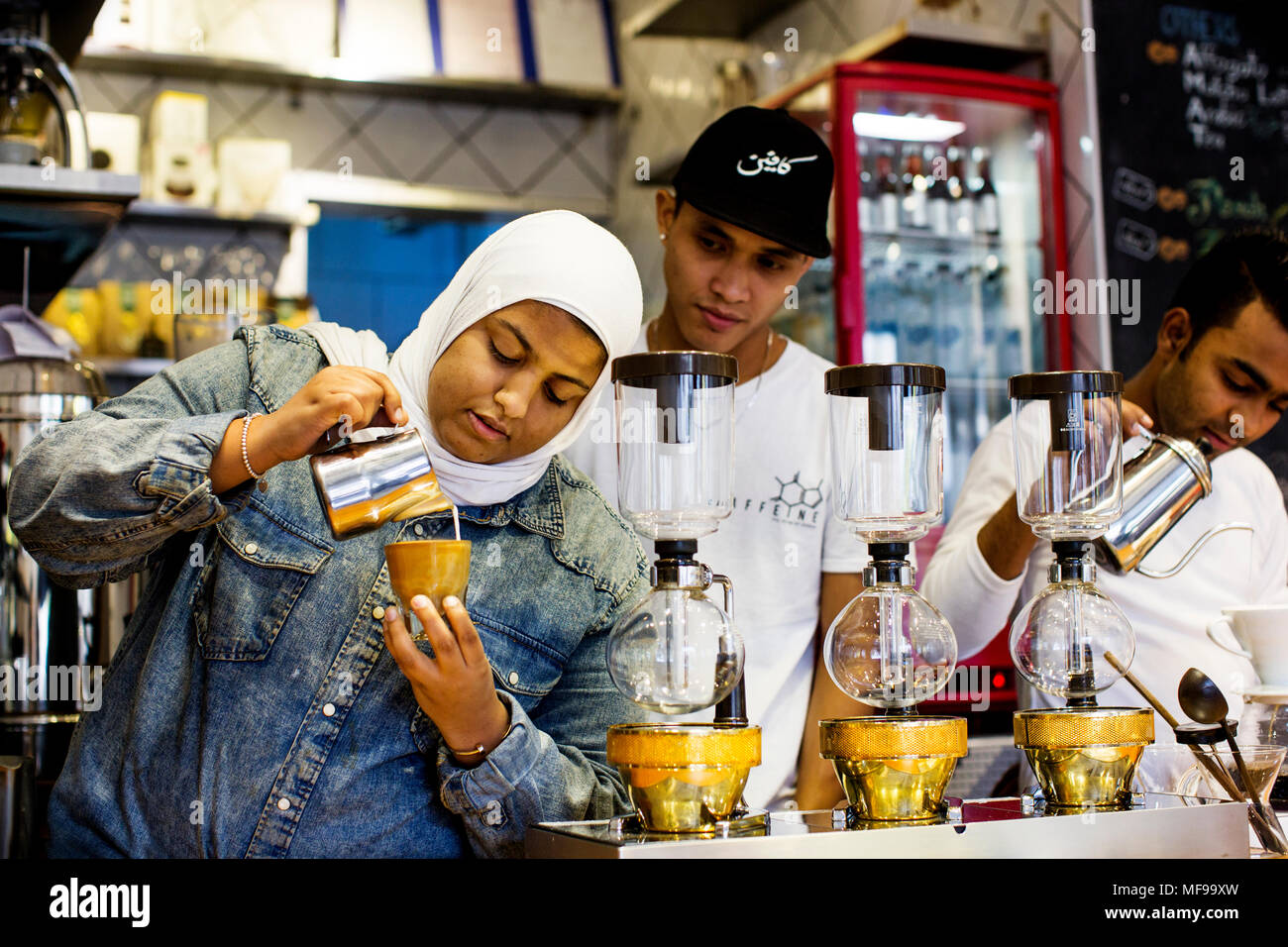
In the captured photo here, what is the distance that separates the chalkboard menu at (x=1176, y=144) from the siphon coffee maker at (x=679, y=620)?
8.34 ft

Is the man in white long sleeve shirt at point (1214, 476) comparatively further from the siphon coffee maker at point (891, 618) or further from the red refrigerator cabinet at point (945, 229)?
the red refrigerator cabinet at point (945, 229)

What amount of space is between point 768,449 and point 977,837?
3.02 feet

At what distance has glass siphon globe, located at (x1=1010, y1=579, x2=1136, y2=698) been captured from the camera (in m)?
1.17

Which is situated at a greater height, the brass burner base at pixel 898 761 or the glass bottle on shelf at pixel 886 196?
the glass bottle on shelf at pixel 886 196

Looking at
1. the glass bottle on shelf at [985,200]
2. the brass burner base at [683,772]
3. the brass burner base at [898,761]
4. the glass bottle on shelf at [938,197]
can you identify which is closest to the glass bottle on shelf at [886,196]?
the glass bottle on shelf at [938,197]

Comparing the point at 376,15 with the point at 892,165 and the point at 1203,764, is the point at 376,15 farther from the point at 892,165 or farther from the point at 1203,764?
the point at 1203,764

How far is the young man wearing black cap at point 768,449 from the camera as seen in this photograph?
1761mm

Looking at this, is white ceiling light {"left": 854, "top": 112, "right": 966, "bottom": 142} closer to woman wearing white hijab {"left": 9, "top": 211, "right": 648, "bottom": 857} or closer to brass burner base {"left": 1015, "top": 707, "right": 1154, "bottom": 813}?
woman wearing white hijab {"left": 9, "top": 211, "right": 648, "bottom": 857}

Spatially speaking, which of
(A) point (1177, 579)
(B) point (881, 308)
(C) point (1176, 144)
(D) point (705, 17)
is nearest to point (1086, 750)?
(A) point (1177, 579)

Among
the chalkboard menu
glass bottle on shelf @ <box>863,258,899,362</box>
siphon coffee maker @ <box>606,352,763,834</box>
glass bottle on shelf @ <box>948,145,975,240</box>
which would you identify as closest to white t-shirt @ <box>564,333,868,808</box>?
siphon coffee maker @ <box>606,352,763,834</box>

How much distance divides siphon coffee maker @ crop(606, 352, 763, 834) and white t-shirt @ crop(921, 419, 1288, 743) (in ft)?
2.68

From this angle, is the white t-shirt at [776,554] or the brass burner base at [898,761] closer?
the brass burner base at [898,761]

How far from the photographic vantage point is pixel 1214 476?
81.7 inches
